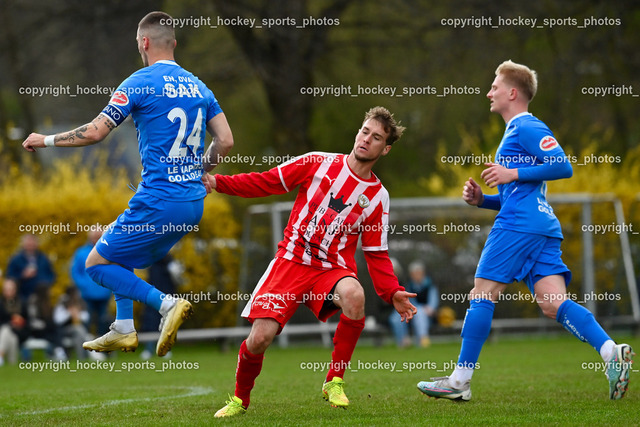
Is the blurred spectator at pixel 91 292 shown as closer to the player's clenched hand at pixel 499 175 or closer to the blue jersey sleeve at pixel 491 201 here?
the blue jersey sleeve at pixel 491 201

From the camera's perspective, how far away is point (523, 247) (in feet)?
22.0

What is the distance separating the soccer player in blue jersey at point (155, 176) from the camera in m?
6.20

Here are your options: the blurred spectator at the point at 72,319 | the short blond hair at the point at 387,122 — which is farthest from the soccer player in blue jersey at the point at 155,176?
the blurred spectator at the point at 72,319

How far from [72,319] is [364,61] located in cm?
1061

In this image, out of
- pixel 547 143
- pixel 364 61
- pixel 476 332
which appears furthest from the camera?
pixel 364 61

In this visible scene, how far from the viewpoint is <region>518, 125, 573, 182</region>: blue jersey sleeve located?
262 inches

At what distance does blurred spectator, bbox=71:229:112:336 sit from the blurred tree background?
272 cm

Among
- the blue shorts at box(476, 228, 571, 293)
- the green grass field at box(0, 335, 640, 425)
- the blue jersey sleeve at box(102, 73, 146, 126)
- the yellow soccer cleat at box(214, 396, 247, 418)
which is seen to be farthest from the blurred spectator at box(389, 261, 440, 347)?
the blue jersey sleeve at box(102, 73, 146, 126)

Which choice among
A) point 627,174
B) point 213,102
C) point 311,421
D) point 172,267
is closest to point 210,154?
point 213,102

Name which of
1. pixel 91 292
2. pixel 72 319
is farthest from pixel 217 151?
pixel 72 319

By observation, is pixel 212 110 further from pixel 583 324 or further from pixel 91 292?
pixel 91 292

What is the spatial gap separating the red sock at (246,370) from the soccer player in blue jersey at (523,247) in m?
1.28

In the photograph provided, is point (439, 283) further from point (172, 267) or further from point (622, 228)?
point (172, 267)

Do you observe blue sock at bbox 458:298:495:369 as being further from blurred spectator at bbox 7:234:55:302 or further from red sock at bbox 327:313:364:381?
blurred spectator at bbox 7:234:55:302
